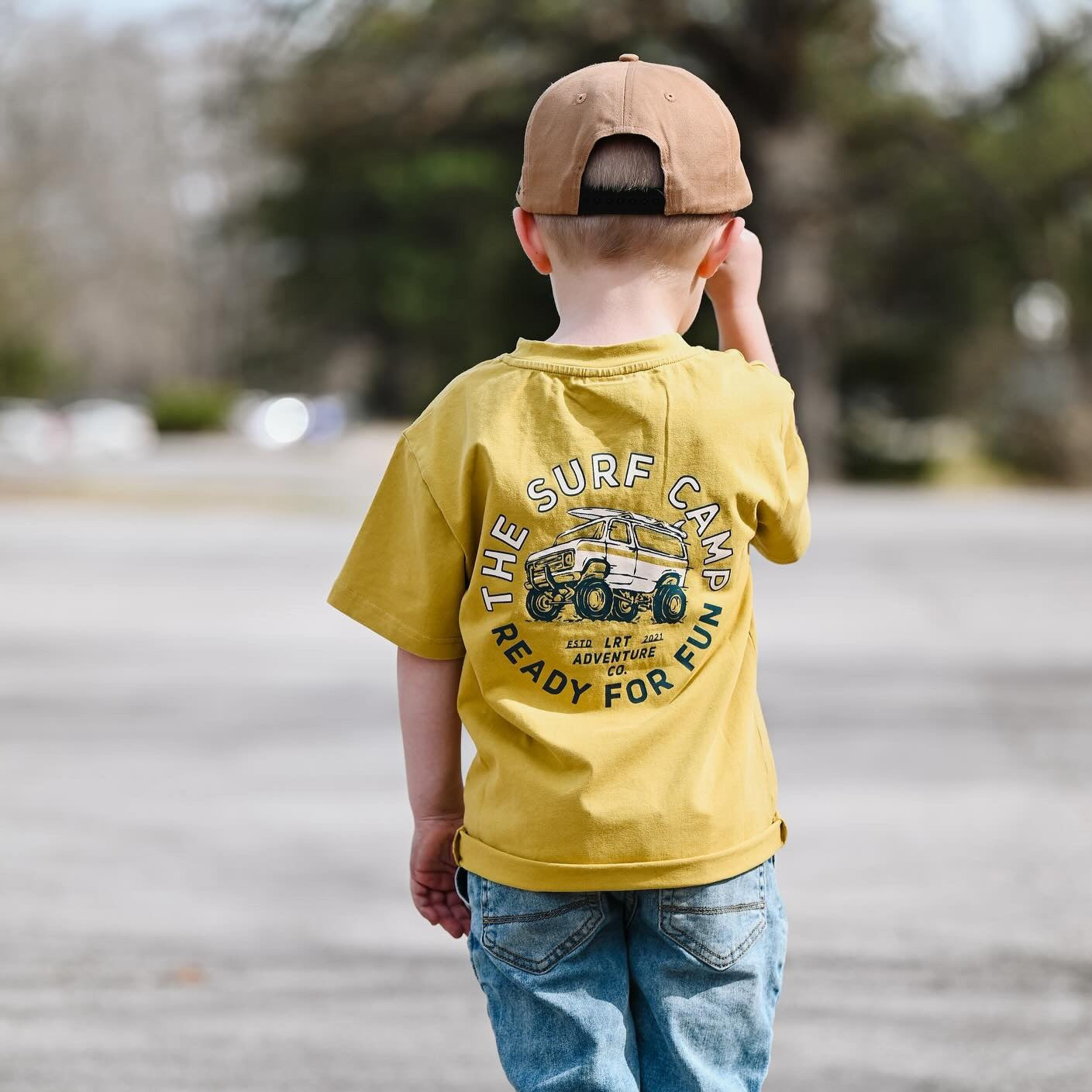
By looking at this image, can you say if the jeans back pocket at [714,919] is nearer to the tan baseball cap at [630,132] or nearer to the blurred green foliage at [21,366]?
the tan baseball cap at [630,132]

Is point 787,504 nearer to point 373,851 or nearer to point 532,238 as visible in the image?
point 532,238

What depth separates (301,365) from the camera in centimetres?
5338

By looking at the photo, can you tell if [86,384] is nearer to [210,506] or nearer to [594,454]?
[210,506]

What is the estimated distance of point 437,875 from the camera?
1993 millimetres

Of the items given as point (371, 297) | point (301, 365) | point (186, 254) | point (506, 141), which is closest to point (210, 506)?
point (506, 141)

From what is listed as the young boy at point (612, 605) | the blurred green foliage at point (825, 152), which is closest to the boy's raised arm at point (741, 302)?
the young boy at point (612, 605)

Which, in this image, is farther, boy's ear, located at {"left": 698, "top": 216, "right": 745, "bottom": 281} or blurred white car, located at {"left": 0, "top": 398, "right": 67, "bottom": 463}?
blurred white car, located at {"left": 0, "top": 398, "right": 67, "bottom": 463}

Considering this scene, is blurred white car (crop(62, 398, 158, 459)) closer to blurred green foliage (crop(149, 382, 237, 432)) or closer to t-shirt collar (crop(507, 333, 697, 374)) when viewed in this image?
blurred green foliage (crop(149, 382, 237, 432))

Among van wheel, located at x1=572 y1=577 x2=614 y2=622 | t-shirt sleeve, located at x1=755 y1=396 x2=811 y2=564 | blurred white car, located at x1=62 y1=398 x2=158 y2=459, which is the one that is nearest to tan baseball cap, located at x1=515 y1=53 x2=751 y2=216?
t-shirt sleeve, located at x1=755 y1=396 x2=811 y2=564

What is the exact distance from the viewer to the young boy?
1751 millimetres

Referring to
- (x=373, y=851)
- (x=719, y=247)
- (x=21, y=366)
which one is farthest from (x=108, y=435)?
(x=719, y=247)

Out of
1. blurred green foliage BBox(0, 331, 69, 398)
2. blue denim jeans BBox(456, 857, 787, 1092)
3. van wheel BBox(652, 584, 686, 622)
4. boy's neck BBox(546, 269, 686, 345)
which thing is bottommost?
blurred green foliage BBox(0, 331, 69, 398)

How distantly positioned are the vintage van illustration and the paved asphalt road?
1682mm

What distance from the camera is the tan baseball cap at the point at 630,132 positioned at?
1774mm
